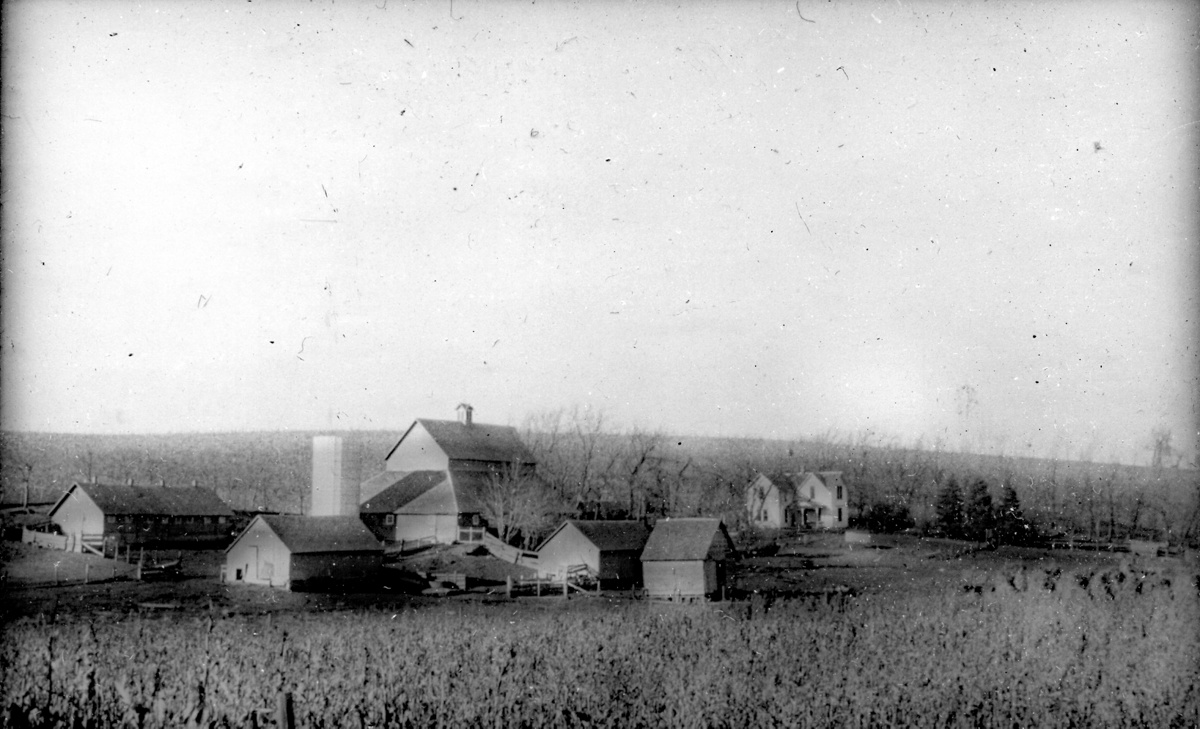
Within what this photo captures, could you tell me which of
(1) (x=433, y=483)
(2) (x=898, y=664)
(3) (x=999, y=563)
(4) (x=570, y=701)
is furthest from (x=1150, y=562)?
(1) (x=433, y=483)

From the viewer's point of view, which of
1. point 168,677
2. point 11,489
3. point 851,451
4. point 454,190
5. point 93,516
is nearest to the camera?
point 168,677

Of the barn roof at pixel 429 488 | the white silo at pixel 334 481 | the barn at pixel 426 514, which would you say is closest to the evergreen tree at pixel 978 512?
the barn at pixel 426 514

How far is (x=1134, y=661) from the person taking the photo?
16.6m

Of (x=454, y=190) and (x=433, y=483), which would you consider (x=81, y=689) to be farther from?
(x=433, y=483)

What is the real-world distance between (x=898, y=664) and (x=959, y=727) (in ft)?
8.77

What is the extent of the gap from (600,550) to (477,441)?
2381 cm

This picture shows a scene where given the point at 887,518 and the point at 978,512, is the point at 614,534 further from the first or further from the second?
the point at 887,518

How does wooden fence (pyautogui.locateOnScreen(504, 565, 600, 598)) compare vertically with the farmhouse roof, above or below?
below

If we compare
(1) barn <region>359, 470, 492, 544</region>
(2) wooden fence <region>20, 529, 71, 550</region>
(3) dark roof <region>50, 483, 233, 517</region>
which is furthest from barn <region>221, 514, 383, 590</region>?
(1) barn <region>359, 470, 492, 544</region>

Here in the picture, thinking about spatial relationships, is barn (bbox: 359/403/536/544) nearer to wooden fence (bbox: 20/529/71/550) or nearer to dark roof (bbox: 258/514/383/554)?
dark roof (bbox: 258/514/383/554)

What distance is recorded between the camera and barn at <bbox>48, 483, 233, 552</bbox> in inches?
1932

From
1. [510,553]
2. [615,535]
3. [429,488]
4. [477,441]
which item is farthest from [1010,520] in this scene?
[429,488]

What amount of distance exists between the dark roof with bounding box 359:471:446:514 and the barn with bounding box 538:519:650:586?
50.5 ft

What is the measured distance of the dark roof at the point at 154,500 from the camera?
49656mm
